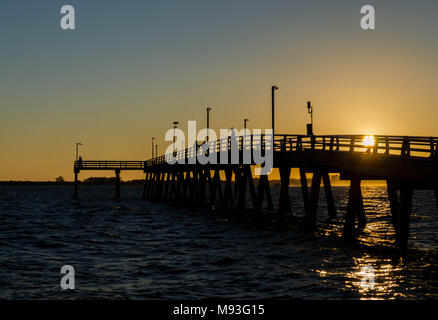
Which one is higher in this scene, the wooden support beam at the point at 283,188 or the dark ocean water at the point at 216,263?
the wooden support beam at the point at 283,188

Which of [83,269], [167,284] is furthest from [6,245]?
[167,284]

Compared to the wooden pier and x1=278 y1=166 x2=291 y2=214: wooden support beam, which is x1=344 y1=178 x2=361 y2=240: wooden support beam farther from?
x1=278 y1=166 x2=291 y2=214: wooden support beam

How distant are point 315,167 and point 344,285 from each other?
49.4 feet

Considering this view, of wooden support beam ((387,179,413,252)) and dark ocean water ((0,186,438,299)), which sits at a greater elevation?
wooden support beam ((387,179,413,252))

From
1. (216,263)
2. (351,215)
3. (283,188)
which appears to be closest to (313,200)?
(283,188)

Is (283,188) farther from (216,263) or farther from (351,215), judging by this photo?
(216,263)

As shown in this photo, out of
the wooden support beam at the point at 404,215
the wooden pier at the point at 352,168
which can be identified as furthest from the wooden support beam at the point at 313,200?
the wooden support beam at the point at 404,215

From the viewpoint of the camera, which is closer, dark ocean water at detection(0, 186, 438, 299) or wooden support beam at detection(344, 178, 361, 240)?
dark ocean water at detection(0, 186, 438, 299)

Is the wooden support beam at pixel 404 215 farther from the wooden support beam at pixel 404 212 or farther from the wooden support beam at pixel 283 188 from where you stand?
the wooden support beam at pixel 283 188

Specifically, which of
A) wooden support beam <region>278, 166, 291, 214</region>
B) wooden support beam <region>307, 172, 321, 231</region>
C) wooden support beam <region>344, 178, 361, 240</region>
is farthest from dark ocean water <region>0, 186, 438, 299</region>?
wooden support beam <region>278, 166, 291, 214</region>

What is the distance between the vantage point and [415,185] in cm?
1992

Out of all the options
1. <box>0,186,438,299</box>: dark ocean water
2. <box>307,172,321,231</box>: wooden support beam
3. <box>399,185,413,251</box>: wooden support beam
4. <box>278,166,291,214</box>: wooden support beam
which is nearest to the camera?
<box>0,186,438,299</box>: dark ocean water
